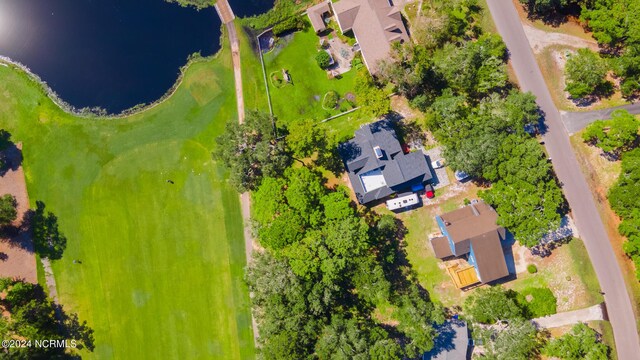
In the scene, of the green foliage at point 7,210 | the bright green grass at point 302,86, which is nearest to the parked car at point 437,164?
the bright green grass at point 302,86

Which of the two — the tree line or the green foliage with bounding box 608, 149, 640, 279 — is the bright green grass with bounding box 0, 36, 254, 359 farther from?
the green foliage with bounding box 608, 149, 640, 279

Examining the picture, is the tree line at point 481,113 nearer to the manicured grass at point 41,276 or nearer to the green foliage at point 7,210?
the green foliage at point 7,210

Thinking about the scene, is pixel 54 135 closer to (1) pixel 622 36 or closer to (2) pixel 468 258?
(2) pixel 468 258

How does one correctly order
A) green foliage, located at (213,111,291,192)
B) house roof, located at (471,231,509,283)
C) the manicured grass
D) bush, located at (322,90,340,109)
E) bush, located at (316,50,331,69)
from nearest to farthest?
green foliage, located at (213,111,291,192) → house roof, located at (471,231,509,283) → the manicured grass → bush, located at (316,50,331,69) → bush, located at (322,90,340,109)

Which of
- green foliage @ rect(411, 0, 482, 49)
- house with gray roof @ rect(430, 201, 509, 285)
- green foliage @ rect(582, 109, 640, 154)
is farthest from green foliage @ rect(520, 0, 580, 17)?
house with gray roof @ rect(430, 201, 509, 285)

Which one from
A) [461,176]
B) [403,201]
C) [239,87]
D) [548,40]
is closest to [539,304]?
[461,176]

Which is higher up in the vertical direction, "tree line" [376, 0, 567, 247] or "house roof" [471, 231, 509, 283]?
"tree line" [376, 0, 567, 247]
